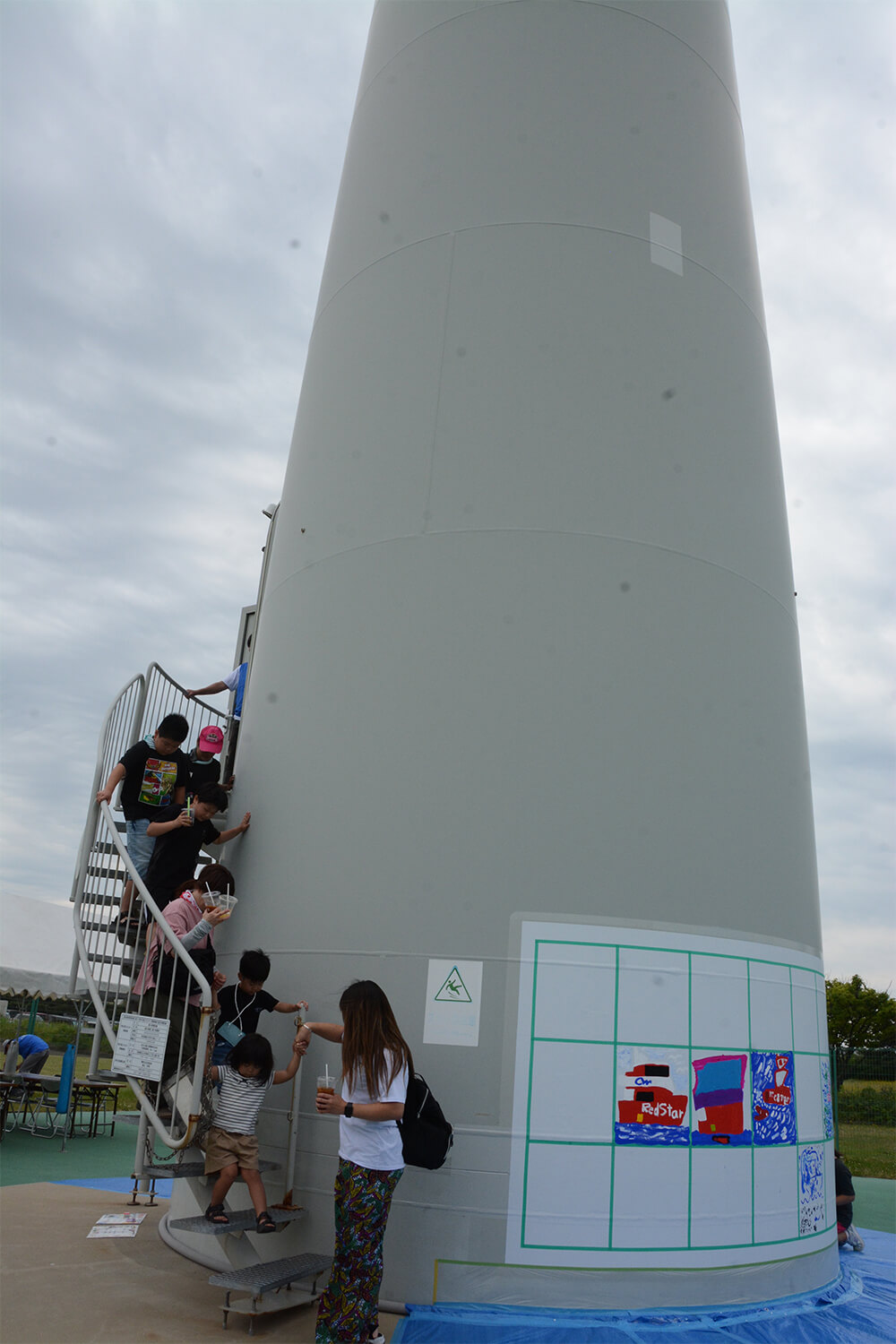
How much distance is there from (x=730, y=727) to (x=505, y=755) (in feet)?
4.66

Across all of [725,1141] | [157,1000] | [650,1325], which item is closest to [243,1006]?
[157,1000]

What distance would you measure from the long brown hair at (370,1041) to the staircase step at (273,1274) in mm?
1022

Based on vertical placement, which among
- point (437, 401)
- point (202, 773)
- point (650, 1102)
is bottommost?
point (650, 1102)

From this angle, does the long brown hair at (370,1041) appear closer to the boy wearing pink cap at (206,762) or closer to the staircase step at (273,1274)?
the staircase step at (273,1274)

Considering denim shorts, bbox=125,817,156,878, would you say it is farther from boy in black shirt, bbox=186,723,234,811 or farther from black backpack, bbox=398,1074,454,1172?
black backpack, bbox=398,1074,454,1172

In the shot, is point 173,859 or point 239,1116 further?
point 173,859

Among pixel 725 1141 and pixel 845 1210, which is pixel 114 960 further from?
pixel 845 1210

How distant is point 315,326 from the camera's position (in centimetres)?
756

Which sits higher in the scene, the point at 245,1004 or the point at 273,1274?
the point at 245,1004

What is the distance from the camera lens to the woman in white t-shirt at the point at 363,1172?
409 centimetres

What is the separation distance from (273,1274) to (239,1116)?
74 cm

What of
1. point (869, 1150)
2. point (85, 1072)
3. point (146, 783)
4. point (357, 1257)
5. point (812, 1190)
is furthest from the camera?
point (85, 1072)

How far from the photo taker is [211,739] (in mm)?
7969

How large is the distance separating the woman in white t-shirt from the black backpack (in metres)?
0.20
